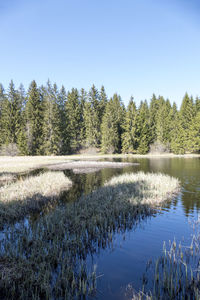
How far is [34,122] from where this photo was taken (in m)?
53.1

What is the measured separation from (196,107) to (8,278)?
65994 millimetres

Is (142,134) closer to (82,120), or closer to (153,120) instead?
(153,120)

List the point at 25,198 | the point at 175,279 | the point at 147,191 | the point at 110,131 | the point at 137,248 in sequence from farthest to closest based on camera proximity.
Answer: the point at 110,131, the point at 147,191, the point at 25,198, the point at 137,248, the point at 175,279

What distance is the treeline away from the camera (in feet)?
172

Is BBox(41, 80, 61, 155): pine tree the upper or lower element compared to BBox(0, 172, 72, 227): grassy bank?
upper

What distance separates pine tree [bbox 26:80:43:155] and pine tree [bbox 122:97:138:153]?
22.8m

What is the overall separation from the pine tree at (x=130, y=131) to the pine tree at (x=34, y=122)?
74.9 ft

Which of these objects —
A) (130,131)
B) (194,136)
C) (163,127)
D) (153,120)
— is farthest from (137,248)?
(153,120)

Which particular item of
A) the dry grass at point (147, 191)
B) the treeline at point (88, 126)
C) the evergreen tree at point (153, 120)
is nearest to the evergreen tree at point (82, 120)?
the treeline at point (88, 126)

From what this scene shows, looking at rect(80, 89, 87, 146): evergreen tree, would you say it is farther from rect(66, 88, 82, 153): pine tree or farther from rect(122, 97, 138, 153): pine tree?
rect(122, 97, 138, 153): pine tree

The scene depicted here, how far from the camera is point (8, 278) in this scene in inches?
186

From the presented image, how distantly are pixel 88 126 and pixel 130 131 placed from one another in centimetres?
A: 1274

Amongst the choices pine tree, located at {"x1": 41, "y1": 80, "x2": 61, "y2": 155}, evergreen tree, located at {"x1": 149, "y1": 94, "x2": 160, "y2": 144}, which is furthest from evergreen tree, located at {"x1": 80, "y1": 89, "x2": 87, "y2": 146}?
evergreen tree, located at {"x1": 149, "y1": 94, "x2": 160, "y2": 144}

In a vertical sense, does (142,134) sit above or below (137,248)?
above
